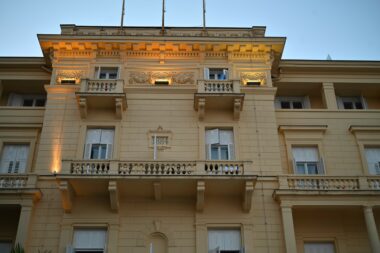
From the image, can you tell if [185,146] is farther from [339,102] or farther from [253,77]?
[339,102]

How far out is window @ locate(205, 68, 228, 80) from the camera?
80.3 feet

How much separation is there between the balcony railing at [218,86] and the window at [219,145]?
80.6 inches

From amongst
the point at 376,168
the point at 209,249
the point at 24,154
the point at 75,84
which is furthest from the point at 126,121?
the point at 376,168

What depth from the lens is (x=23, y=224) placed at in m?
19.2

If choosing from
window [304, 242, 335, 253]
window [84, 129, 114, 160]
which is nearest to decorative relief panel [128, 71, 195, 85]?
window [84, 129, 114, 160]

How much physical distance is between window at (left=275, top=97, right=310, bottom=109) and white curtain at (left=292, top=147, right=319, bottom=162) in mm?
3459

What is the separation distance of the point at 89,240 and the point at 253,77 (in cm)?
1160

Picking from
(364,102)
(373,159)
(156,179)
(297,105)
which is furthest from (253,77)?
(156,179)

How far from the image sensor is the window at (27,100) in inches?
1015

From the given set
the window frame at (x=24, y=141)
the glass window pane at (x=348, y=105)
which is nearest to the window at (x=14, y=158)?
the window frame at (x=24, y=141)

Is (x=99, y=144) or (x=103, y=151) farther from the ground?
(x=99, y=144)

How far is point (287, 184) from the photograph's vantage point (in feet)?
67.7

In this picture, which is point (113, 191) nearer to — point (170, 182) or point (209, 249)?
point (170, 182)

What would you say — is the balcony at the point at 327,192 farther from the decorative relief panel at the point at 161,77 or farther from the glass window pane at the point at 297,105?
the decorative relief panel at the point at 161,77
